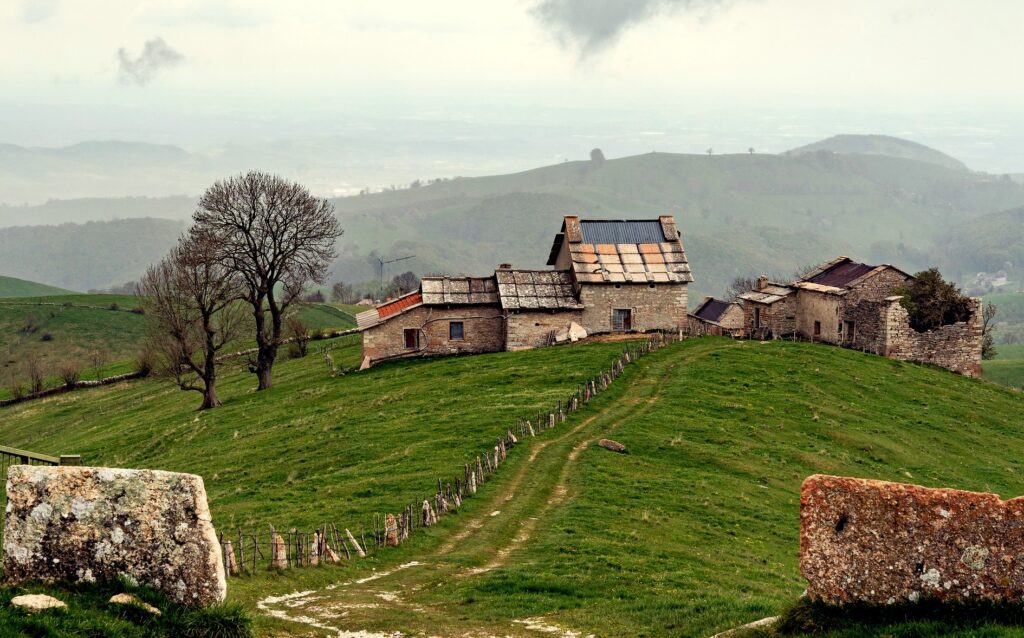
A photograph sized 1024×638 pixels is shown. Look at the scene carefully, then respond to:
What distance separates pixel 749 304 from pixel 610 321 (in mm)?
10681

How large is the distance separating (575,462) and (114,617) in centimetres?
2689

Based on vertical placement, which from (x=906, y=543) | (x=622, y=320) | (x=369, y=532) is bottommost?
(x=369, y=532)

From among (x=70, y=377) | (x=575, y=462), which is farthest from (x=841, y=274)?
(x=70, y=377)

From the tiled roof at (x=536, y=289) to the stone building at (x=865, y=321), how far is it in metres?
13.5

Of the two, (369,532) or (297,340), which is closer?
(369,532)

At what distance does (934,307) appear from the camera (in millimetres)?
65375

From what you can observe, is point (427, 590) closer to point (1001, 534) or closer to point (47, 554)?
point (47, 554)

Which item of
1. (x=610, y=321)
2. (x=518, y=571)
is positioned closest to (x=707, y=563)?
(x=518, y=571)

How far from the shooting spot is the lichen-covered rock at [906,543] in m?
12.8

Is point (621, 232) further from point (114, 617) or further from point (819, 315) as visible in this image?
point (114, 617)

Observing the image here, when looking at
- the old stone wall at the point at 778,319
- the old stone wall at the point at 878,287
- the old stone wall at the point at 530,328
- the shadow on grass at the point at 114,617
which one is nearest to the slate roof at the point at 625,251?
the old stone wall at the point at 530,328

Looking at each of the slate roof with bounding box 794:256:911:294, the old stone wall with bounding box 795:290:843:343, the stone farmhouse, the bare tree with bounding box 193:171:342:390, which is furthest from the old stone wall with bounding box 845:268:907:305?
the bare tree with bounding box 193:171:342:390

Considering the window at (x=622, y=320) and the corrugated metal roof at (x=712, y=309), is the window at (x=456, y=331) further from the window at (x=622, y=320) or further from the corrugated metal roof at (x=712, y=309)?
the corrugated metal roof at (x=712, y=309)

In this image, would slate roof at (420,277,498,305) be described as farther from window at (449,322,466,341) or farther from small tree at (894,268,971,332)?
small tree at (894,268,971,332)
